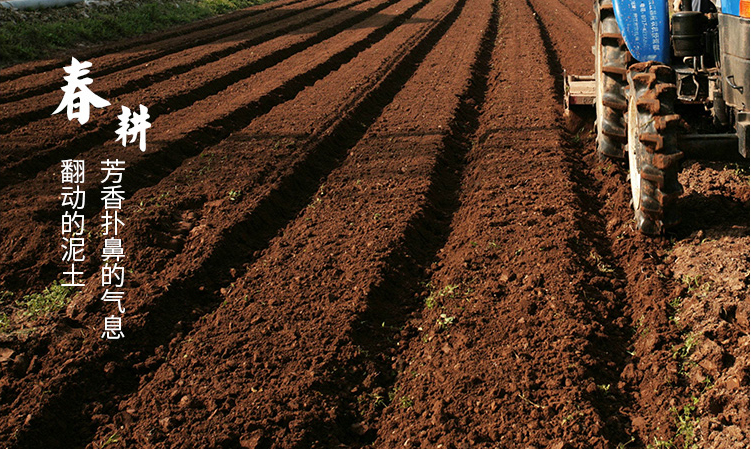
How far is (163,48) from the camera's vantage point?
13.8 m

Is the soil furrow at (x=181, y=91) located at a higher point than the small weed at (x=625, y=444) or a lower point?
higher

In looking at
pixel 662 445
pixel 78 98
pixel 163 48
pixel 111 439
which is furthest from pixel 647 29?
pixel 163 48

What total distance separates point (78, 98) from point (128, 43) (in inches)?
214

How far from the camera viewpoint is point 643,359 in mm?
3598

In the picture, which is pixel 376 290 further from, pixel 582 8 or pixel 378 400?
pixel 582 8

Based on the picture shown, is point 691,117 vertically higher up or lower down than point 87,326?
higher up

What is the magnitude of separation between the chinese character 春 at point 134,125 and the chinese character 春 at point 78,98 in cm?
47

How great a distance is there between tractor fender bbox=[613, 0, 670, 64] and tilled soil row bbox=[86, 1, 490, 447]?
1.91 metres

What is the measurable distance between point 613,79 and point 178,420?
4.07m

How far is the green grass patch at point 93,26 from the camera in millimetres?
13391

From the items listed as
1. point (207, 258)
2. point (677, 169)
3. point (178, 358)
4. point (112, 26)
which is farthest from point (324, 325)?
point (112, 26)

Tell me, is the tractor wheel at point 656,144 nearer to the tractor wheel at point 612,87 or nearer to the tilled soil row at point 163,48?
the tractor wheel at point 612,87

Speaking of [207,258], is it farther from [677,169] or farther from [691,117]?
[691,117]

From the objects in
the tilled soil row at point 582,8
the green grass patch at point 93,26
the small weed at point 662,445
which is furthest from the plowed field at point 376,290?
the tilled soil row at point 582,8
